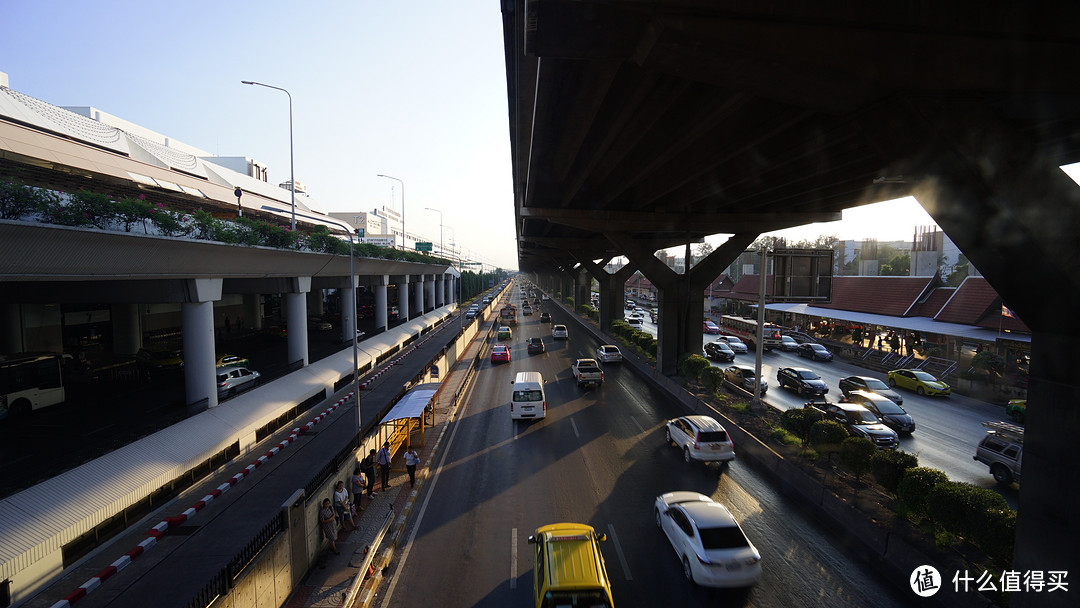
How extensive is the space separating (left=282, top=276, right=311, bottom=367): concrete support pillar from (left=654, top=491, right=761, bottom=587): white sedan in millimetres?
21337

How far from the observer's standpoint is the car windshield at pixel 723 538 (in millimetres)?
8836

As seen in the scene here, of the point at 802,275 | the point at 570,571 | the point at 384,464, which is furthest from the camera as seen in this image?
the point at 802,275

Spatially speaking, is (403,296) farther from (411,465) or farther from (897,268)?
(897,268)

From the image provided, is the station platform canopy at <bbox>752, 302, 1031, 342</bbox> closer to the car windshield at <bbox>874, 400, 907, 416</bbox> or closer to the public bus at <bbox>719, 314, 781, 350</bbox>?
the public bus at <bbox>719, 314, 781, 350</bbox>

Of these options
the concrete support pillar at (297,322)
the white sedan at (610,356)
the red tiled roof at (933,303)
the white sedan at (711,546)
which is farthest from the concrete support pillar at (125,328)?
the red tiled roof at (933,303)

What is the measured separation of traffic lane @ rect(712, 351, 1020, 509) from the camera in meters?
14.2

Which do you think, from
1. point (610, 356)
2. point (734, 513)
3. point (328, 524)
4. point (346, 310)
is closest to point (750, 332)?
point (610, 356)

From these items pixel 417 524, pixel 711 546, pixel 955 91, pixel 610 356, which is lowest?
pixel 417 524

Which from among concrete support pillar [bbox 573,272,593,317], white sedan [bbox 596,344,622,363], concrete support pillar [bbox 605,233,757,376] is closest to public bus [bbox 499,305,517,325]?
concrete support pillar [bbox 573,272,593,317]

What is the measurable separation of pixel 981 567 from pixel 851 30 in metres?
10.2

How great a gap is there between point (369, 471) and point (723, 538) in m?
9.69

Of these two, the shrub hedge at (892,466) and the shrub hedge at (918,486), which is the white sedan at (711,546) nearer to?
the shrub hedge at (918,486)

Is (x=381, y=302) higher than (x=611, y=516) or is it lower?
higher

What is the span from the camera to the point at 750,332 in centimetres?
4681
